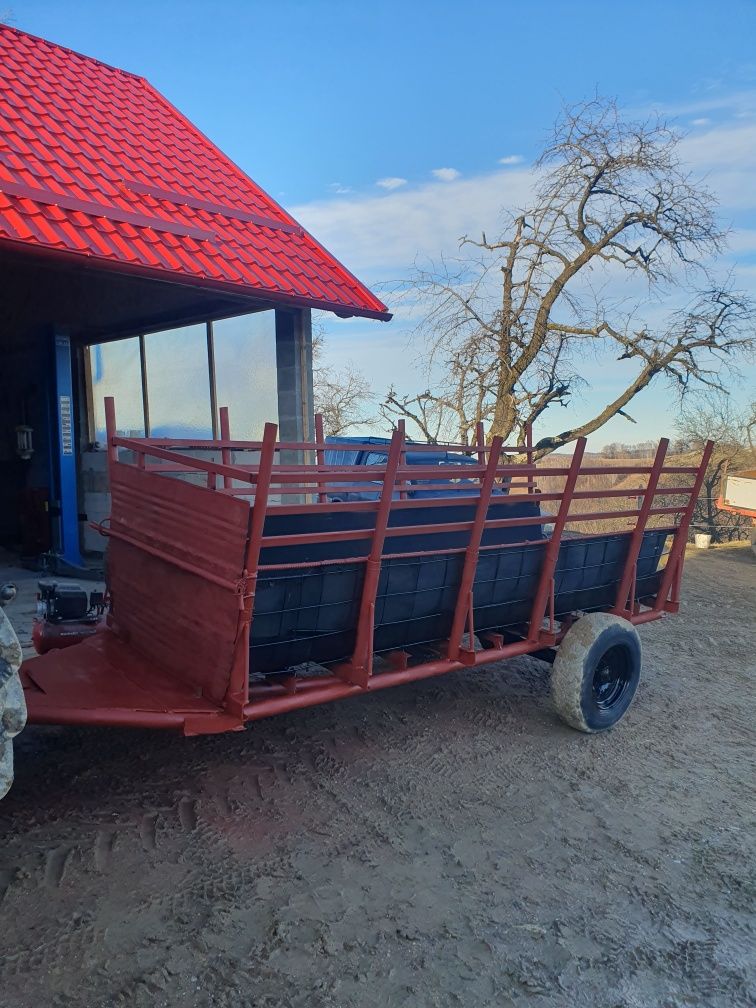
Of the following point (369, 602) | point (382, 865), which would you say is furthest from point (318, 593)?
point (382, 865)

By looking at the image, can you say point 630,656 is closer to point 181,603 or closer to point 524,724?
point 524,724

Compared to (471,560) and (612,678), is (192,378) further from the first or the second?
(612,678)

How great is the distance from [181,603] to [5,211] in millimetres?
3610

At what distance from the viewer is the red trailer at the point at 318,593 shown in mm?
3256

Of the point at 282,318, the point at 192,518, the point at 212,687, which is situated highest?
the point at 282,318

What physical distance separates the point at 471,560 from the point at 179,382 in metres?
5.45

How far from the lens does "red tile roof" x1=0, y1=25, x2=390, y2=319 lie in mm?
5754

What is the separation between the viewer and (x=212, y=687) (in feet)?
11.1

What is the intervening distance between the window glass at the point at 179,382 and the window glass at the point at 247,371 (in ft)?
0.74

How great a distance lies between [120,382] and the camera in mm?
9156

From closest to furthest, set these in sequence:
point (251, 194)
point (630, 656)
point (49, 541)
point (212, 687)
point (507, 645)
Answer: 1. point (212, 687)
2. point (507, 645)
3. point (630, 656)
4. point (251, 194)
5. point (49, 541)

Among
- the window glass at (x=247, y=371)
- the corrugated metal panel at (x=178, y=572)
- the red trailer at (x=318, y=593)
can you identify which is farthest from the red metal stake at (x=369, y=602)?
the window glass at (x=247, y=371)

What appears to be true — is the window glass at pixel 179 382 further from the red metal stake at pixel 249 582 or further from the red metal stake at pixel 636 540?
the red metal stake at pixel 249 582

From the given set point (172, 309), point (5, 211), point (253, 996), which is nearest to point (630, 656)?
point (253, 996)
